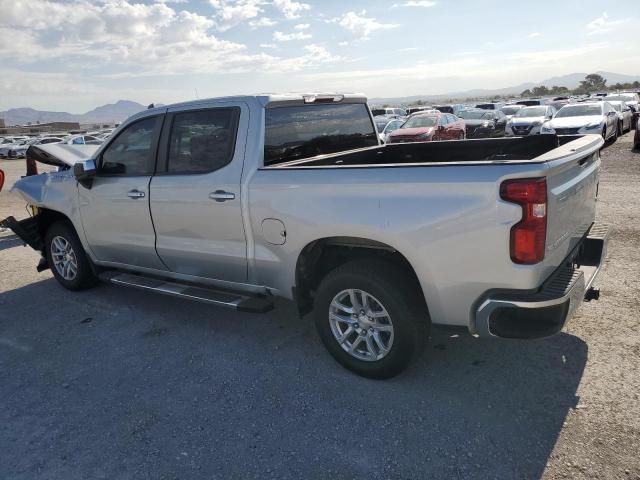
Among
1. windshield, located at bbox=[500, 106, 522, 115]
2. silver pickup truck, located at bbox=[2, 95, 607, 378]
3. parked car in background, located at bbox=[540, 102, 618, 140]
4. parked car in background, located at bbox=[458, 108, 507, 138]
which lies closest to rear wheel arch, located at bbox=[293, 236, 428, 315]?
silver pickup truck, located at bbox=[2, 95, 607, 378]

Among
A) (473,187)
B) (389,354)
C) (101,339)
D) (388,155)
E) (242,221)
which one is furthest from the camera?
(388,155)

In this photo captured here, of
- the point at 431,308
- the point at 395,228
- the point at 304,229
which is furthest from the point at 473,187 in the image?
the point at 304,229

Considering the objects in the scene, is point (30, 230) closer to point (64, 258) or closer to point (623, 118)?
point (64, 258)

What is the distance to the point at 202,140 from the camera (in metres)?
4.17

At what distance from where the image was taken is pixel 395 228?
3074mm

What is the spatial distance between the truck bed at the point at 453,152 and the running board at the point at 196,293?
111 centimetres

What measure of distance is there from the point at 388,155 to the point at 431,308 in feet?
7.26

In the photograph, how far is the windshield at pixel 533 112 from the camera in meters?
22.2

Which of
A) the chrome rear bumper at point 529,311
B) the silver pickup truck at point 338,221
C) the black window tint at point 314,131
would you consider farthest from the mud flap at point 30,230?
the chrome rear bumper at point 529,311

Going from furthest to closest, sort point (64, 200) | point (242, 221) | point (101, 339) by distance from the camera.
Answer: point (64, 200) < point (101, 339) < point (242, 221)

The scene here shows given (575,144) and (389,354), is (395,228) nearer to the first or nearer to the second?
(389,354)

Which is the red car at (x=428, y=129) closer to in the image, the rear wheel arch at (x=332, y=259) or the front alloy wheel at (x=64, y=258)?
the front alloy wheel at (x=64, y=258)

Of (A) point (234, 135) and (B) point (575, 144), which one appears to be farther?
(A) point (234, 135)

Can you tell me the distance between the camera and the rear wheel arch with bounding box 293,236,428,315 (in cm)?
335
